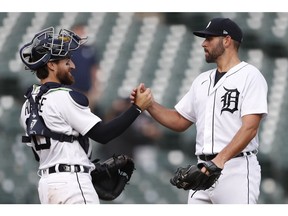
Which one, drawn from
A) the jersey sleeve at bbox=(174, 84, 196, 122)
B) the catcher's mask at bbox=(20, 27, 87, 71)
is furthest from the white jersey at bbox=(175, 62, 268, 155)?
the catcher's mask at bbox=(20, 27, 87, 71)

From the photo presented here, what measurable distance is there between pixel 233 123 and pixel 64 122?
2.60 feet

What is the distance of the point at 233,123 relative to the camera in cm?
394

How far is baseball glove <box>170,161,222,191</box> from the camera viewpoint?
3783 millimetres

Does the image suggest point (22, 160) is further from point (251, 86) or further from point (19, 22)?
point (251, 86)

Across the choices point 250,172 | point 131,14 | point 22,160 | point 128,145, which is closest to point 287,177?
point 128,145

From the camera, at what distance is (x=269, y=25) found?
9539 millimetres

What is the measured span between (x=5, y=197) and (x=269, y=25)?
3.91 metres

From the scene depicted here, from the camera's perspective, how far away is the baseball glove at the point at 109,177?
3.98m

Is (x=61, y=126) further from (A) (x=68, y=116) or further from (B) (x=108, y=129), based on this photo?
(B) (x=108, y=129)

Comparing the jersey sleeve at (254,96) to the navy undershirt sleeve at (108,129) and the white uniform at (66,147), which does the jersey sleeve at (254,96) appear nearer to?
the navy undershirt sleeve at (108,129)

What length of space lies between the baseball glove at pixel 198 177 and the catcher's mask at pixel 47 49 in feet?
2.51

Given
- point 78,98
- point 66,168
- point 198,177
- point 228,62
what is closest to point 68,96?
point 78,98

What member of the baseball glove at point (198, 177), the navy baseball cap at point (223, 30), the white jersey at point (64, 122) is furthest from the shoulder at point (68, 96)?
the navy baseball cap at point (223, 30)

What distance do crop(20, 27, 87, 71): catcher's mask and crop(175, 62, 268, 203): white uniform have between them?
72 centimetres
